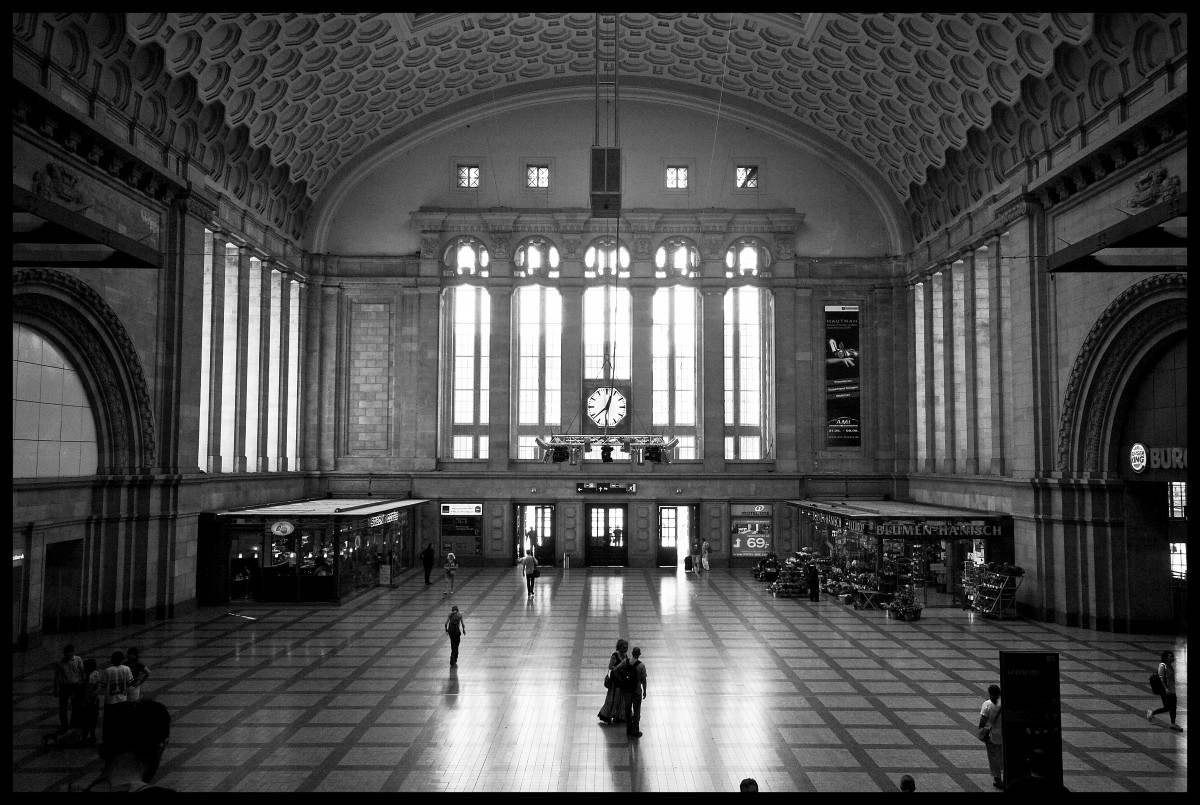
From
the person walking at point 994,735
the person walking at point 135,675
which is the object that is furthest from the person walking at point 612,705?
the person walking at point 135,675

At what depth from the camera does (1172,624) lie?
2142cm

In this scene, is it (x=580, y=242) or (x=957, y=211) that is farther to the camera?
(x=580, y=242)

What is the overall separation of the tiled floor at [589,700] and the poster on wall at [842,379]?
1170 cm

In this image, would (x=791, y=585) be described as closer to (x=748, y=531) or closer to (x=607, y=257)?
(x=748, y=531)

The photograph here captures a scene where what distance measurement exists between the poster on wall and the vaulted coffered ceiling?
5.72m

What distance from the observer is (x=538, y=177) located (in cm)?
3625

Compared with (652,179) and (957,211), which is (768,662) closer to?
(957,211)

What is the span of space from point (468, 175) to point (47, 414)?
814 inches

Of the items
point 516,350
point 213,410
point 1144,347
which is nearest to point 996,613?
point 1144,347

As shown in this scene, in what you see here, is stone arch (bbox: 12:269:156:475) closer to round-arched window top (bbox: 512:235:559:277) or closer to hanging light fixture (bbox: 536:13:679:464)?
hanging light fixture (bbox: 536:13:679:464)

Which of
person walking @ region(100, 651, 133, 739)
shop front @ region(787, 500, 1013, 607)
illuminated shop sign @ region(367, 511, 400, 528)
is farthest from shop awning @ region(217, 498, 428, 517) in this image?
shop front @ region(787, 500, 1013, 607)

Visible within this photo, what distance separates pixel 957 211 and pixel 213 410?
1026 inches

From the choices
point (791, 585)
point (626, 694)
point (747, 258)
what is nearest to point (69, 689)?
point (626, 694)

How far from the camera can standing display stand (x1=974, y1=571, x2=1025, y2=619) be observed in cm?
2334
